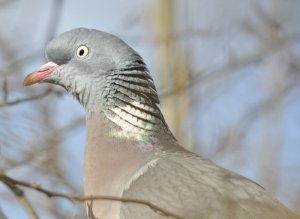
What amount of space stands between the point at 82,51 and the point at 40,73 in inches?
10.6

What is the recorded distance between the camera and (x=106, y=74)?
5359 millimetres

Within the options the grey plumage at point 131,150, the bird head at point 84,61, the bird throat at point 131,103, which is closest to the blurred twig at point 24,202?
the grey plumage at point 131,150

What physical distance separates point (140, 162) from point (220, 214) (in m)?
0.71

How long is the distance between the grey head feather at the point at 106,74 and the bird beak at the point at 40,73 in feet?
0.09

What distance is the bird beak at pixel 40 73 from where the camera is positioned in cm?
539

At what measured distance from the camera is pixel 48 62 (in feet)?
17.8

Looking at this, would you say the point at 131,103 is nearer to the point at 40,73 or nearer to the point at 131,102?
the point at 131,102

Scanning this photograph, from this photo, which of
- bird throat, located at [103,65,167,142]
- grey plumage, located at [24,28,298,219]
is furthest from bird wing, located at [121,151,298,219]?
bird throat, located at [103,65,167,142]

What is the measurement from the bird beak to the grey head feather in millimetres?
27

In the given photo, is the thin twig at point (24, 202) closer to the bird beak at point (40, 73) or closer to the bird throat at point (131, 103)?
the bird throat at point (131, 103)

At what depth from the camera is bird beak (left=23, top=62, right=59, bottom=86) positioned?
212 inches

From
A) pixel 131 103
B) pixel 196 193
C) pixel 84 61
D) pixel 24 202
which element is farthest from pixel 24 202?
pixel 84 61

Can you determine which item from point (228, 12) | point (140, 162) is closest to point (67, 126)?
point (140, 162)

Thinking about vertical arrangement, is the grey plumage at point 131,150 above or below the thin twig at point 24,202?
above
